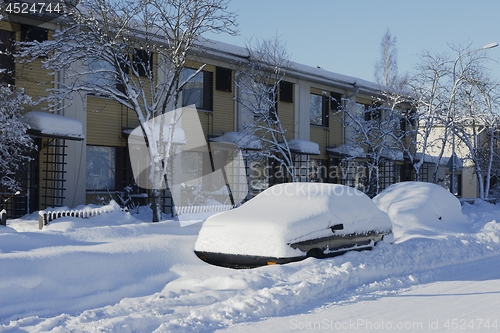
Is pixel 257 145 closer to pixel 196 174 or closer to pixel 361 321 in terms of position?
pixel 196 174

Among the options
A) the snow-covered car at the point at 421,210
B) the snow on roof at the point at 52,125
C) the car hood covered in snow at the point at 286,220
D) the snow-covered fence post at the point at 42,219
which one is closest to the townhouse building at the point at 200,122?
the snow on roof at the point at 52,125

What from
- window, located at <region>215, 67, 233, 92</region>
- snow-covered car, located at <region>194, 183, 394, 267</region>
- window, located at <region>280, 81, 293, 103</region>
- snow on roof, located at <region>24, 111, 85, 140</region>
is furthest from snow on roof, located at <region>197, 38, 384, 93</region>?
snow-covered car, located at <region>194, 183, 394, 267</region>

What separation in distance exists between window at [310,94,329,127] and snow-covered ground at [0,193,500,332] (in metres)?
15.9

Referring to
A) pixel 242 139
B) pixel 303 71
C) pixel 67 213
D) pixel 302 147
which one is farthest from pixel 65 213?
pixel 303 71

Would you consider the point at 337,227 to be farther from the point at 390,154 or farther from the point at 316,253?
the point at 390,154

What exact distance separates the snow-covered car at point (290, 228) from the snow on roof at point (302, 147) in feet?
41.7

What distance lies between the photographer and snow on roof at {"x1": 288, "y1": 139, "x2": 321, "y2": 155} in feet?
77.9

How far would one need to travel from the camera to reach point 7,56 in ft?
51.7

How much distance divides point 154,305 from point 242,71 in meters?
16.2

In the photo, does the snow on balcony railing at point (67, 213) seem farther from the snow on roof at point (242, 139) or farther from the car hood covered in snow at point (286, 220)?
the snow on roof at point (242, 139)

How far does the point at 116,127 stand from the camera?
743 inches

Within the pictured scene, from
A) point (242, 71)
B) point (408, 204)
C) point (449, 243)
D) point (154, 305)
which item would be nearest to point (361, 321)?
point (154, 305)

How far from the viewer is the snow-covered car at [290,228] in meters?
8.78

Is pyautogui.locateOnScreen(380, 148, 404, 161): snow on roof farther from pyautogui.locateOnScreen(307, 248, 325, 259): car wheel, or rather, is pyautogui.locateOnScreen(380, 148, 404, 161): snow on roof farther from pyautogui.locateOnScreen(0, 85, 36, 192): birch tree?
pyautogui.locateOnScreen(307, 248, 325, 259): car wheel
